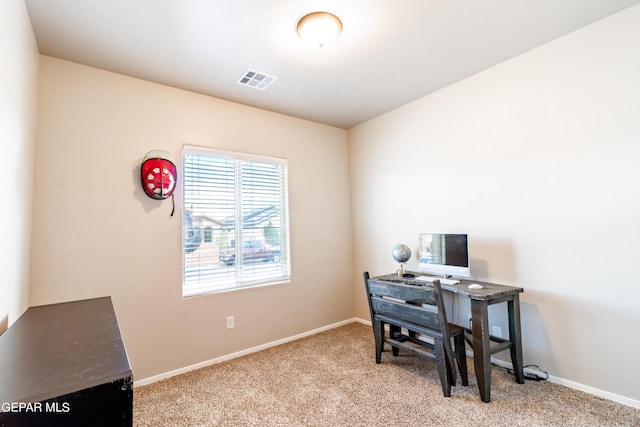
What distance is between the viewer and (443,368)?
2.22 m

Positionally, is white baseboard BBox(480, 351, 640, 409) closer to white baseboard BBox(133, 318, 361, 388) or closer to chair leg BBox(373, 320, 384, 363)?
chair leg BBox(373, 320, 384, 363)

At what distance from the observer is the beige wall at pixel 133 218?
2.29 metres

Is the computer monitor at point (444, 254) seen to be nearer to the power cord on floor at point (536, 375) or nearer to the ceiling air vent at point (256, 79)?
the power cord on floor at point (536, 375)

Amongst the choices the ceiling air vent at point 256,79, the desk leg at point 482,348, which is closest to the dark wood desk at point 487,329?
the desk leg at point 482,348

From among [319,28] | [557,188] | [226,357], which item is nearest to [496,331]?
[557,188]

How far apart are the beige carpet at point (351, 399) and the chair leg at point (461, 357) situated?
0.06m

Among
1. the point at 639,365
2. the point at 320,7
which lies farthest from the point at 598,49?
the point at 639,365

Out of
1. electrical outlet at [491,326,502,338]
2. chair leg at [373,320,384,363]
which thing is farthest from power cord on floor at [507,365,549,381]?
chair leg at [373,320,384,363]

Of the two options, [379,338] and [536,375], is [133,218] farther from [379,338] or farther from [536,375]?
[536,375]

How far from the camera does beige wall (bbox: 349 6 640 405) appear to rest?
2.07 m

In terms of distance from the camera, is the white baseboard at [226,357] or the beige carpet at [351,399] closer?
the beige carpet at [351,399]

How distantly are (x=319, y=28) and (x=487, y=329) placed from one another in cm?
242

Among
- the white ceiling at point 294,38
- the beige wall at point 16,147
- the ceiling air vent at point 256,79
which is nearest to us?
the beige wall at point 16,147

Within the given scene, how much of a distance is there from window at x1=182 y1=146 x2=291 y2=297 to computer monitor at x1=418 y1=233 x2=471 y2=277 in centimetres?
154
